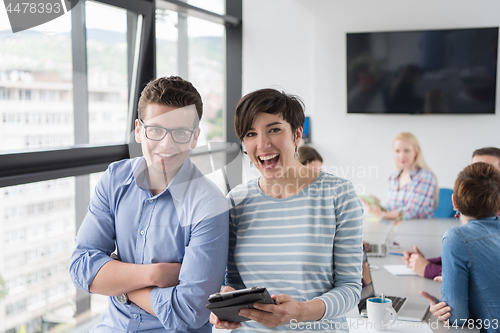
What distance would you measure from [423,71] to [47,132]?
404cm

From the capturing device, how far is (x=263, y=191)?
1.43m

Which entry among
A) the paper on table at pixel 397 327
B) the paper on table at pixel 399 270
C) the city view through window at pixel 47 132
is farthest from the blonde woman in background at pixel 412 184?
the city view through window at pixel 47 132

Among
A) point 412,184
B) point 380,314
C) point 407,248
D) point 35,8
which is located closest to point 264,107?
point 380,314

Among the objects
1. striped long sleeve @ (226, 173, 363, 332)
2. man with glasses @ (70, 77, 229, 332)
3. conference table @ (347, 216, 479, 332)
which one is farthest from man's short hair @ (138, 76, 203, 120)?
conference table @ (347, 216, 479, 332)

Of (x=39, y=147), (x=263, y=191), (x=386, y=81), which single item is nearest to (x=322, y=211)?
(x=263, y=191)

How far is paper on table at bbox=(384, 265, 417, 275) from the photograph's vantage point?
2460mm

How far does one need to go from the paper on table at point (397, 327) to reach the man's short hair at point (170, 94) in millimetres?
1097

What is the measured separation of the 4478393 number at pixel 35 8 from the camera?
7.34 ft

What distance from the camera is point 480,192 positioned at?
1806 millimetres

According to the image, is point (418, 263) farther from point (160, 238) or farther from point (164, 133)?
point (164, 133)

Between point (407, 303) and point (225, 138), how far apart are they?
369 cm

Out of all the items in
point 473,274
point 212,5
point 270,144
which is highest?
point 212,5

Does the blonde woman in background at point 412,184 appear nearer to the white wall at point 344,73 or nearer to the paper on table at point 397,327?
the white wall at point 344,73

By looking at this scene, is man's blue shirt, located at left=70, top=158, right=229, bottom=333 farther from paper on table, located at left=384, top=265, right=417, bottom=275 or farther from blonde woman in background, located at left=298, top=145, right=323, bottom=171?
blonde woman in background, located at left=298, top=145, right=323, bottom=171
